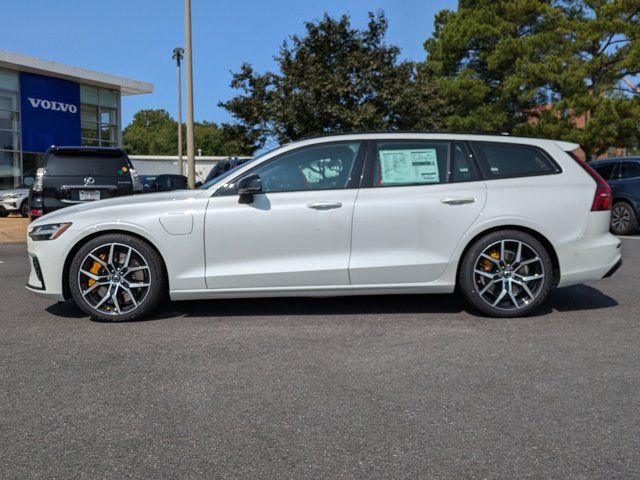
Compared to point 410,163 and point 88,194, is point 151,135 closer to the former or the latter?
point 88,194

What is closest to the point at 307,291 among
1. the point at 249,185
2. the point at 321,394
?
the point at 249,185

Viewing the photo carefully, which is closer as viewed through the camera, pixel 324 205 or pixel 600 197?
pixel 324 205

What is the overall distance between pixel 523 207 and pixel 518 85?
A: 24970 mm

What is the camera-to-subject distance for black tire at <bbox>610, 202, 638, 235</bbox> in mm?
13070

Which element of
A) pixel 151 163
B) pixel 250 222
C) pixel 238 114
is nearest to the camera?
pixel 250 222

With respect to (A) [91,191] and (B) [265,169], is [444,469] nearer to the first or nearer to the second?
(B) [265,169]

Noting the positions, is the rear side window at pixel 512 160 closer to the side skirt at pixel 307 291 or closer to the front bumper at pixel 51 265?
the side skirt at pixel 307 291

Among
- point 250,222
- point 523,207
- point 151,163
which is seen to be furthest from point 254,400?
point 151,163

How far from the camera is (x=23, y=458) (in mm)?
2908

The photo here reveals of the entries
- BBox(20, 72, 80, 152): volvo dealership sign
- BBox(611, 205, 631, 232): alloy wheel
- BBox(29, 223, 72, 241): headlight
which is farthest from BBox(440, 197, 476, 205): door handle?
BBox(20, 72, 80, 152): volvo dealership sign

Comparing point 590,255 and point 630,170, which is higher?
point 630,170

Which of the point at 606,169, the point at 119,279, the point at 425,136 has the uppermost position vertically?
the point at 606,169

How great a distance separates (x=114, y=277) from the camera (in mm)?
5410

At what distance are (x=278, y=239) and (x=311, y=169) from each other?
2.27 ft
